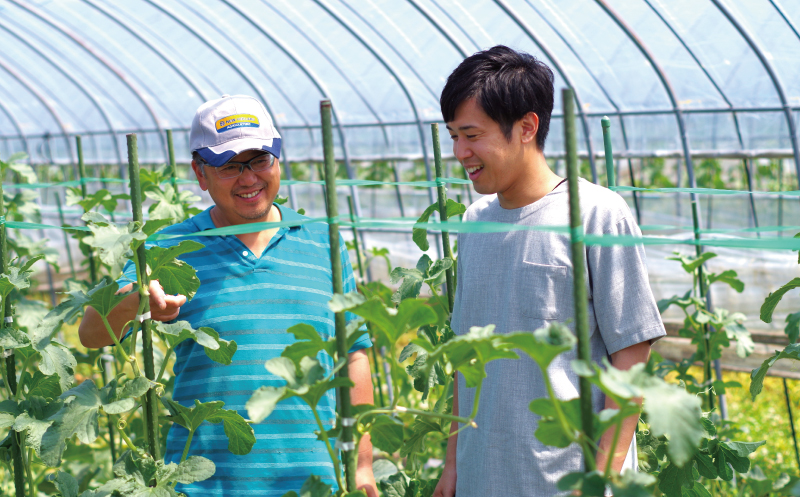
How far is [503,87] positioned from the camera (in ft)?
4.88

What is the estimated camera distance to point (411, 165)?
1088cm

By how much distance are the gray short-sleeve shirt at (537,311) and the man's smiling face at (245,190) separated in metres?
0.55

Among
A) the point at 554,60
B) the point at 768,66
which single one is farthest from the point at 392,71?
the point at 768,66

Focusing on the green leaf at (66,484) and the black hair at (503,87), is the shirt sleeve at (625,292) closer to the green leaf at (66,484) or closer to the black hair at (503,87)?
the black hair at (503,87)

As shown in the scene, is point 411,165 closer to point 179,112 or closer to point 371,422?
point 179,112

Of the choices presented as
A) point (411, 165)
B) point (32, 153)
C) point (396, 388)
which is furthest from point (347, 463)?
point (32, 153)

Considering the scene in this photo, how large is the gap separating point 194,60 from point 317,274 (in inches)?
249

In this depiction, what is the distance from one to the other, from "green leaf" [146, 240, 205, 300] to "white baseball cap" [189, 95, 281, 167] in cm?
30

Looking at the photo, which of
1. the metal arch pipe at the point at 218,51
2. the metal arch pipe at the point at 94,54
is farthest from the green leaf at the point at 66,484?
the metal arch pipe at the point at 94,54

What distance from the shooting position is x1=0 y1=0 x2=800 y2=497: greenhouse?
4.16ft

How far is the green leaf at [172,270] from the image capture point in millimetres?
1462

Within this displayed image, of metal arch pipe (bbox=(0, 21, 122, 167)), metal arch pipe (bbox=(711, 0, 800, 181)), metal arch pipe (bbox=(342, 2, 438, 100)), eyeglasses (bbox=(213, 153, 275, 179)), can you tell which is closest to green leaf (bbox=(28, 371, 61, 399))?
eyeglasses (bbox=(213, 153, 275, 179))

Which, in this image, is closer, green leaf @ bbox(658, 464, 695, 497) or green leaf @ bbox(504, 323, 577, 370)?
green leaf @ bbox(504, 323, 577, 370)

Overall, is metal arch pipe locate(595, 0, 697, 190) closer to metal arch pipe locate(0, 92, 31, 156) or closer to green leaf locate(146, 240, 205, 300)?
green leaf locate(146, 240, 205, 300)
